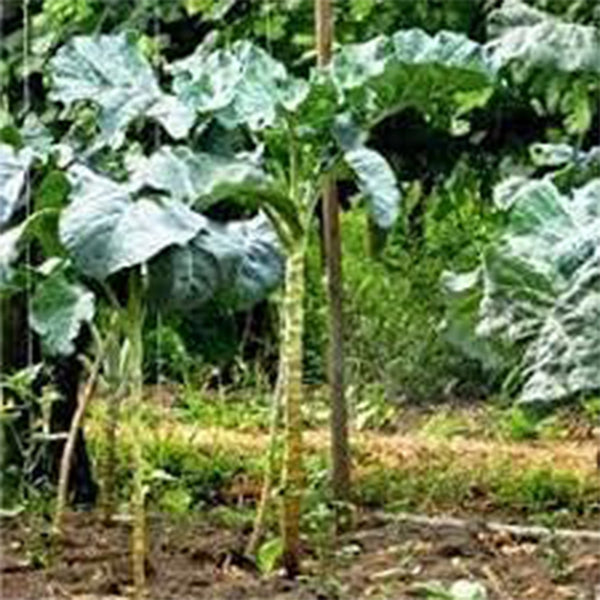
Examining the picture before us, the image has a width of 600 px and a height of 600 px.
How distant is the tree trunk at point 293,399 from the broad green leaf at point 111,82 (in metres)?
0.34

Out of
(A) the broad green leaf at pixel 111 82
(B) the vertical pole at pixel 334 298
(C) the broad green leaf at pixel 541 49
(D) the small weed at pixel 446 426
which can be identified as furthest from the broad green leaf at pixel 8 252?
(D) the small weed at pixel 446 426

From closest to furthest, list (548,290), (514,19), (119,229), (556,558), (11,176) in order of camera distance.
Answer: (119,229) < (548,290) < (11,176) < (556,558) < (514,19)

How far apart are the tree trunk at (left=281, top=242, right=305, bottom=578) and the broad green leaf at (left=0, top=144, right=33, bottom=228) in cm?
40

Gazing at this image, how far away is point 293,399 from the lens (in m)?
2.64

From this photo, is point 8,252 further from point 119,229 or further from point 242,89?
point 242,89

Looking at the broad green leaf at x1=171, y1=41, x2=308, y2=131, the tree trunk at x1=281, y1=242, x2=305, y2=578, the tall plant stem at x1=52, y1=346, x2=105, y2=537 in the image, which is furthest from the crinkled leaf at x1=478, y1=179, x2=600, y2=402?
the tall plant stem at x1=52, y1=346, x2=105, y2=537

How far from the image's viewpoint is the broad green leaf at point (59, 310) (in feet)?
8.30

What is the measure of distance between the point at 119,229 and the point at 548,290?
22.6 inches

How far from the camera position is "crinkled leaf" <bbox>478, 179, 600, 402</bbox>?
2334 millimetres

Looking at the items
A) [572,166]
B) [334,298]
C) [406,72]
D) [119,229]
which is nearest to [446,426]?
[334,298]

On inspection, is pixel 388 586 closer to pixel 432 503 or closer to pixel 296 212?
pixel 296 212

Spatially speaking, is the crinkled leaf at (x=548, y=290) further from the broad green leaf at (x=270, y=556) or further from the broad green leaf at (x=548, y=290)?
the broad green leaf at (x=270, y=556)

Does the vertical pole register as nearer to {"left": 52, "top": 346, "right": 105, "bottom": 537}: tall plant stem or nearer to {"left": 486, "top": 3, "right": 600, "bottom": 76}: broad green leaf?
{"left": 486, "top": 3, "right": 600, "bottom": 76}: broad green leaf

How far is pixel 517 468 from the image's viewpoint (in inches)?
142
